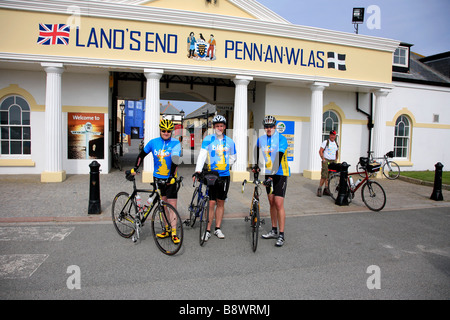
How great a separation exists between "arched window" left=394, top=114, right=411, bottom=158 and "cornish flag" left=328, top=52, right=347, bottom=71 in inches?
190

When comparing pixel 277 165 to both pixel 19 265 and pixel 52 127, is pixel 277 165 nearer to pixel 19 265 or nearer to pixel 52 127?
pixel 19 265

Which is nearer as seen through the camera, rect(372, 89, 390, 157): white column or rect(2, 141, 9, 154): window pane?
rect(2, 141, 9, 154): window pane

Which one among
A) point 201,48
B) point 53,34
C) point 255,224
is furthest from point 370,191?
point 53,34

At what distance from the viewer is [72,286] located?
3.63 m

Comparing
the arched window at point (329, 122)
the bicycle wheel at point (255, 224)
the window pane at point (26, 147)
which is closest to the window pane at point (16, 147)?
the window pane at point (26, 147)

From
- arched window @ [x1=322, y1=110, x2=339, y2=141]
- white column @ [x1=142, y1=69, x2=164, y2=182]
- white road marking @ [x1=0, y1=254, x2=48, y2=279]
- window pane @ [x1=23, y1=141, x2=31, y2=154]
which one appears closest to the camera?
white road marking @ [x1=0, y1=254, x2=48, y2=279]

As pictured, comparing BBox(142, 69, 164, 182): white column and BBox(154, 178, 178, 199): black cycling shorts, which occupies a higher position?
BBox(142, 69, 164, 182): white column

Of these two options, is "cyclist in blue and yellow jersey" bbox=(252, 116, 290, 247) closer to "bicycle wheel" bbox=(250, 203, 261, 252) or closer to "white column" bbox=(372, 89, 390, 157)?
"bicycle wheel" bbox=(250, 203, 261, 252)

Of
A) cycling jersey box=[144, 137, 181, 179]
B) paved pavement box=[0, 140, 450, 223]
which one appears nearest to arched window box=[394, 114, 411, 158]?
paved pavement box=[0, 140, 450, 223]

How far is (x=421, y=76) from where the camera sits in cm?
1612

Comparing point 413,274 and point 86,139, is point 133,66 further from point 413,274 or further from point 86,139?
point 413,274

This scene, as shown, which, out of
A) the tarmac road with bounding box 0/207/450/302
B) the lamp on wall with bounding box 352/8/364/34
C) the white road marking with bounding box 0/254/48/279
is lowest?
the tarmac road with bounding box 0/207/450/302

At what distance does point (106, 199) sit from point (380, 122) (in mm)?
11537

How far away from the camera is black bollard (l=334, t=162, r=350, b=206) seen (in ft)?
27.4
